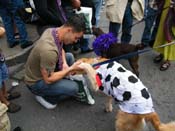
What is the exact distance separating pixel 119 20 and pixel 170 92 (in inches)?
52.5

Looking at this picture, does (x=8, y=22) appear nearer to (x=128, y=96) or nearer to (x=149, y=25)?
(x=149, y=25)

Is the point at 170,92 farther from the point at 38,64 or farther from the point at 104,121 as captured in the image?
the point at 38,64

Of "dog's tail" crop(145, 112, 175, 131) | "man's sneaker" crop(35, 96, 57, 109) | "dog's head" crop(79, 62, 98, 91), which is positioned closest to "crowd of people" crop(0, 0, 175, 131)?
"man's sneaker" crop(35, 96, 57, 109)

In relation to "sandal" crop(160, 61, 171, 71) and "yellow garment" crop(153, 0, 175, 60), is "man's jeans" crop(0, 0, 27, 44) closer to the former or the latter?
"yellow garment" crop(153, 0, 175, 60)

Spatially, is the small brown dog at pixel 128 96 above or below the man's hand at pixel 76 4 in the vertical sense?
below

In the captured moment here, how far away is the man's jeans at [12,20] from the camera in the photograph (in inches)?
202

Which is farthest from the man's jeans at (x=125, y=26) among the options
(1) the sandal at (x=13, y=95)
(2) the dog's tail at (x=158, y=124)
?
(2) the dog's tail at (x=158, y=124)

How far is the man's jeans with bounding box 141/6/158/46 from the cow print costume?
186 centimetres

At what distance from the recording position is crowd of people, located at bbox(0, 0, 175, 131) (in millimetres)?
3758

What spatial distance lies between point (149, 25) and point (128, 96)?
2.37 m

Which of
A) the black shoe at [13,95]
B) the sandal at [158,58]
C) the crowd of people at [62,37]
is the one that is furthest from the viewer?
the sandal at [158,58]

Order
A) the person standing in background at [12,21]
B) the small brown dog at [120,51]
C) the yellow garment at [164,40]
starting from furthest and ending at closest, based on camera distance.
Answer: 1. the person standing in background at [12,21]
2. the yellow garment at [164,40]
3. the small brown dog at [120,51]

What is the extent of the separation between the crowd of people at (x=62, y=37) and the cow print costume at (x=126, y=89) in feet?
1.29

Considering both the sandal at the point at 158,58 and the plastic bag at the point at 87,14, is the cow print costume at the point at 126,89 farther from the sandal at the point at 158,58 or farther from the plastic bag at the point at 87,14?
the sandal at the point at 158,58
